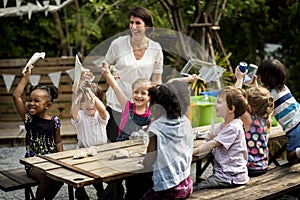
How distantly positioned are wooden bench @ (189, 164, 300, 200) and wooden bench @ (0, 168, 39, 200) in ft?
3.36

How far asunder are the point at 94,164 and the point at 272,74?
1.53 m

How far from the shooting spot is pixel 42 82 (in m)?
6.88

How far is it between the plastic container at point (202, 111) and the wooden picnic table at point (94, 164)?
0.61 metres

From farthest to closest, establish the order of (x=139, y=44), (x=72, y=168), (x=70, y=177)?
(x=139, y=44) → (x=72, y=168) → (x=70, y=177)

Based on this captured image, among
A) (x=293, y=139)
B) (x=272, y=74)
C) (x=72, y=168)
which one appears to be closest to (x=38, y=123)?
(x=72, y=168)

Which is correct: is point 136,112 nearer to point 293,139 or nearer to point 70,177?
point 70,177

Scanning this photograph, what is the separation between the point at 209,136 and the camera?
337 cm

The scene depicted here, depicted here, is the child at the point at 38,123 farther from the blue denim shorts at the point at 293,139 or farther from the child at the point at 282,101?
the blue denim shorts at the point at 293,139

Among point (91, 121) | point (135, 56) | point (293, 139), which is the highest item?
point (135, 56)

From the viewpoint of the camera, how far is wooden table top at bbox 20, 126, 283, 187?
2768mm

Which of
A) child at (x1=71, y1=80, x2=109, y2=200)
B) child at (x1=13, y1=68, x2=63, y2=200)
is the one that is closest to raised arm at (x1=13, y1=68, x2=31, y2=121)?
child at (x1=13, y1=68, x2=63, y2=200)

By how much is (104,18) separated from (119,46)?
5.58m

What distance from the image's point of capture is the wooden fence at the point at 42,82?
6855mm

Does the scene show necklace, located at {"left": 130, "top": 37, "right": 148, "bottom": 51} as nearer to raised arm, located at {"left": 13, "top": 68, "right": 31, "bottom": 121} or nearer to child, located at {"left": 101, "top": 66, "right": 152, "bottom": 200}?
child, located at {"left": 101, "top": 66, "right": 152, "bottom": 200}
